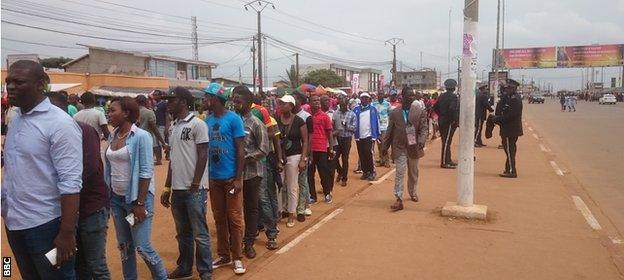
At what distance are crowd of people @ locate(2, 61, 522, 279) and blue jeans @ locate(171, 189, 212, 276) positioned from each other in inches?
0.4

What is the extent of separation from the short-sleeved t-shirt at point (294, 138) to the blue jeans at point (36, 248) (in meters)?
3.85

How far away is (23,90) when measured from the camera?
2.80 m

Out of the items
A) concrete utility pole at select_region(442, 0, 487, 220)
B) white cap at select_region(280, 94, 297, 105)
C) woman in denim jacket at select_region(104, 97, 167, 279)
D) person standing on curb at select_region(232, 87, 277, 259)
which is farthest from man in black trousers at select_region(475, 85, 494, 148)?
woman in denim jacket at select_region(104, 97, 167, 279)

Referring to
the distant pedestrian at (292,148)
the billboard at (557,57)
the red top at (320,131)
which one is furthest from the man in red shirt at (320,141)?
the billboard at (557,57)

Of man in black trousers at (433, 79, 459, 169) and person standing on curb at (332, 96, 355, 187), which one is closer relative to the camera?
person standing on curb at (332, 96, 355, 187)

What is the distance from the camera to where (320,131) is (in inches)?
309

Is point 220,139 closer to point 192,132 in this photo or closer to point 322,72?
point 192,132

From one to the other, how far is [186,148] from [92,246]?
1.35 m

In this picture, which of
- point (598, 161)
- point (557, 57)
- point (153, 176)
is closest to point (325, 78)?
point (557, 57)

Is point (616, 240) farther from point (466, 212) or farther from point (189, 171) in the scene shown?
point (189, 171)

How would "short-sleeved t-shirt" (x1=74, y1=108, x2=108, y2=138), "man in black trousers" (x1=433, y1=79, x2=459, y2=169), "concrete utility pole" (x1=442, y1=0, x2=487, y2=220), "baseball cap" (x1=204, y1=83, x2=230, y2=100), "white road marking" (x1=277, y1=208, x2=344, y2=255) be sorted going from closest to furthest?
"baseball cap" (x1=204, y1=83, x2=230, y2=100) < "white road marking" (x1=277, y1=208, x2=344, y2=255) < "concrete utility pole" (x1=442, y1=0, x2=487, y2=220) < "short-sleeved t-shirt" (x1=74, y1=108, x2=108, y2=138) < "man in black trousers" (x1=433, y1=79, x2=459, y2=169)

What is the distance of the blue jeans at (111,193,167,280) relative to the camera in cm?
412

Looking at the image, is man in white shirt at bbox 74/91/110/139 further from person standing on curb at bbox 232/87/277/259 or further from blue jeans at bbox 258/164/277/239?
person standing on curb at bbox 232/87/277/259

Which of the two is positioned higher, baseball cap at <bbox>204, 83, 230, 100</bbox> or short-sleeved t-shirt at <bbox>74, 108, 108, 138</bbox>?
baseball cap at <bbox>204, 83, 230, 100</bbox>
